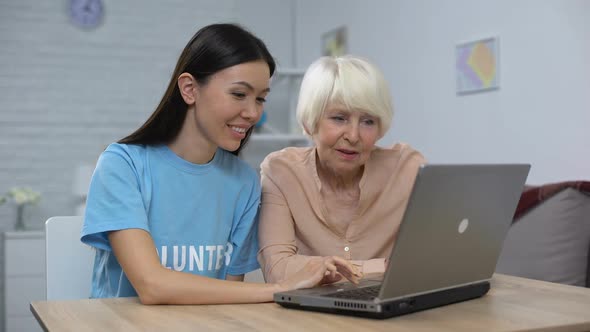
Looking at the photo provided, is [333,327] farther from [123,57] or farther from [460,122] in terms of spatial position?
[123,57]

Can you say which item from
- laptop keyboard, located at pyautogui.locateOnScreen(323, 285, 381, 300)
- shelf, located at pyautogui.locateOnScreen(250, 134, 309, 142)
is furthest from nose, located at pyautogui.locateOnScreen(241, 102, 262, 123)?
shelf, located at pyautogui.locateOnScreen(250, 134, 309, 142)

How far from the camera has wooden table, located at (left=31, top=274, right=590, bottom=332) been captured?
1158mm

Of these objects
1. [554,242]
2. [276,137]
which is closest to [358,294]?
[554,242]

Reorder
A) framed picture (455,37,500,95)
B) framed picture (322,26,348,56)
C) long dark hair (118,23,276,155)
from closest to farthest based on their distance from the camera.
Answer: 1. long dark hair (118,23,276,155)
2. framed picture (455,37,500,95)
3. framed picture (322,26,348,56)

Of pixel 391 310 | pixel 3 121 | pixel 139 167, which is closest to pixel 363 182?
pixel 139 167

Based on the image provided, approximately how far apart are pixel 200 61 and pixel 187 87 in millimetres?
66

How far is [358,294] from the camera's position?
1306mm

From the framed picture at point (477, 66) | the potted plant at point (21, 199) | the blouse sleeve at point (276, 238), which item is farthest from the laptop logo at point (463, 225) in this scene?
the potted plant at point (21, 199)

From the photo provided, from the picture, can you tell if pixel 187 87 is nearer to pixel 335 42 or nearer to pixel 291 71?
pixel 335 42

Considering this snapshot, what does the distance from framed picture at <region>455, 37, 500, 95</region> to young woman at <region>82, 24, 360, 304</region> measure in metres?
1.71

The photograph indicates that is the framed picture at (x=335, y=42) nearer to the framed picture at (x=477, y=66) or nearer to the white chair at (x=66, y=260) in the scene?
the framed picture at (x=477, y=66)

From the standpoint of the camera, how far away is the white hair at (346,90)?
1.78 m

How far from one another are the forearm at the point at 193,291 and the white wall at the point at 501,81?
178cm

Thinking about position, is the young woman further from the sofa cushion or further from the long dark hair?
the sofa cushion
